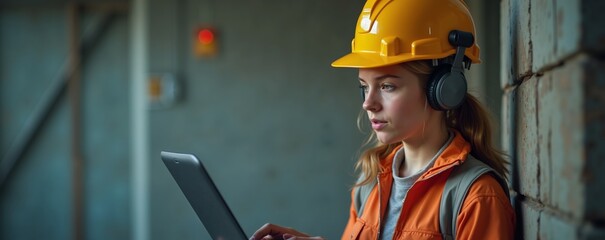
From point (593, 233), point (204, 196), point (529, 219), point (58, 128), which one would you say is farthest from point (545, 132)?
point (58, 128)

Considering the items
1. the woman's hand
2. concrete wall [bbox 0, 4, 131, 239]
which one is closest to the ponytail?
the woman's hand

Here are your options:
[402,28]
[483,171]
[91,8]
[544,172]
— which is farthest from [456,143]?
[91,8]

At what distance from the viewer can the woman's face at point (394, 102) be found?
7.16 ft

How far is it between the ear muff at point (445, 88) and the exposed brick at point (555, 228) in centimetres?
50

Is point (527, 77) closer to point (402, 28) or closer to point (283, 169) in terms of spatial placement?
point (402, 28)

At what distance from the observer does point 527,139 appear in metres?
2.02

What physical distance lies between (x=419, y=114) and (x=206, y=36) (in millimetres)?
4150

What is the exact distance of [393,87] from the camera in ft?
7.18

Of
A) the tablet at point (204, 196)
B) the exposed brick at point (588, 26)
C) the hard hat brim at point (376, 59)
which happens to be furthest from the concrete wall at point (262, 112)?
the exposed brick at point (588, 26)

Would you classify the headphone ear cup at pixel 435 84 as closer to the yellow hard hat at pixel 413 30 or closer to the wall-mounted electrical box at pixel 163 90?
the yellow hard hat at pixel 413 30

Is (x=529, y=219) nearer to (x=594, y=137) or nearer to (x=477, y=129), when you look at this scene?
(x=477, y=129)

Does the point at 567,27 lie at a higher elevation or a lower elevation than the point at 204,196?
higher

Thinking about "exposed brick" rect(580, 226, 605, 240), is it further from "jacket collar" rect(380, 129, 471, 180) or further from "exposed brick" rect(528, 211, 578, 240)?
"jacket collar" rect(380, 129, 471, 180)

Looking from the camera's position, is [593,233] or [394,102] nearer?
Result: [593,233]
